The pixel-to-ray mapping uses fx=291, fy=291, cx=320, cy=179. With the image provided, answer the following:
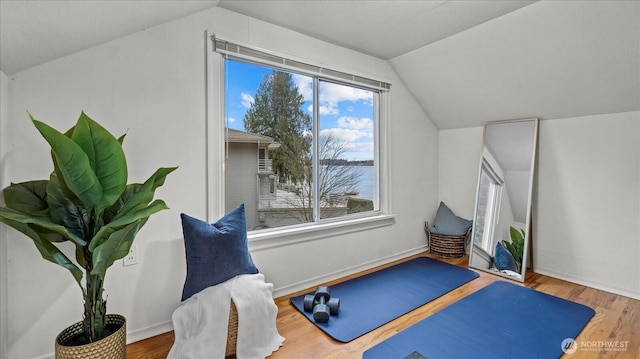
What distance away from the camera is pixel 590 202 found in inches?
103

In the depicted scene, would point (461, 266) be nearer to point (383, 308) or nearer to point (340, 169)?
point (383, 308)

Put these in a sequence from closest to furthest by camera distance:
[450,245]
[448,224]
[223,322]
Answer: [223,322], [450,245], [448,224]

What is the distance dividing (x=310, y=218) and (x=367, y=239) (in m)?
0.72

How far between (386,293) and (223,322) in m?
1.40

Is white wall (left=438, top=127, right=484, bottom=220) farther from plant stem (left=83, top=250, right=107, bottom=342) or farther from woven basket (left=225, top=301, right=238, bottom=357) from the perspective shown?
plant stem (left=83, top=250, right=107, bottom=342)

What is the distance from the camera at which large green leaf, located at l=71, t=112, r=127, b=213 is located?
3.92 feet

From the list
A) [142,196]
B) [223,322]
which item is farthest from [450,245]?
[142,196]

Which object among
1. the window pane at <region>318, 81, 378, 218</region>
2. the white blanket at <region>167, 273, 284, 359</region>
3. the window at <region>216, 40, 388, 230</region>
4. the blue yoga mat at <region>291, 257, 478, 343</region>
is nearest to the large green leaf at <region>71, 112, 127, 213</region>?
the white blanket at <region>167, 273, 284, 359</region>

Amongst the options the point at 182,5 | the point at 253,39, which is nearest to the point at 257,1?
the point at 253,39

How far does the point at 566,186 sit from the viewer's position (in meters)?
2.74

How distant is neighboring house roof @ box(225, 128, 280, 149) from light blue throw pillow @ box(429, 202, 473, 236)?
2249mm

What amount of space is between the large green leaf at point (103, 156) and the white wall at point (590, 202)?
Answer: 3.46 metres

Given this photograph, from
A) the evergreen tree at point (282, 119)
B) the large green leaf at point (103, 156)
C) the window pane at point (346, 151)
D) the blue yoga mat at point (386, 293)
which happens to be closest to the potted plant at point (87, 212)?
the large green leaf at point (103, 156)

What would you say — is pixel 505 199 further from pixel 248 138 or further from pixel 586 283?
pixel 248 138
